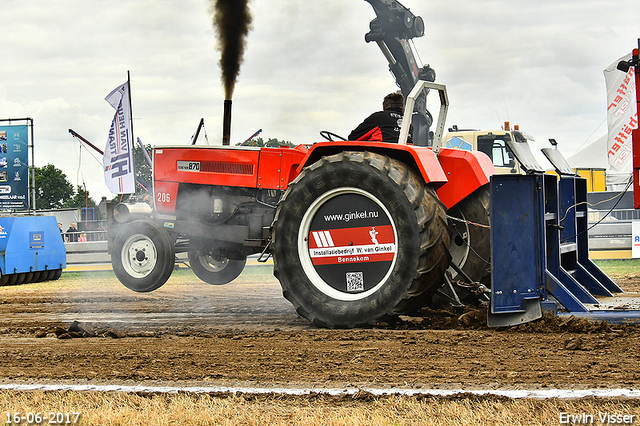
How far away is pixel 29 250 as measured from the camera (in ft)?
38.8

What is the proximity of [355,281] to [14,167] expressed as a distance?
46.6 ft

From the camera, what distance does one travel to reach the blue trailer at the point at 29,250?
11.4 metres

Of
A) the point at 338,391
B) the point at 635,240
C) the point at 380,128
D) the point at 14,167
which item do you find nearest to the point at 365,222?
the point at 380,128

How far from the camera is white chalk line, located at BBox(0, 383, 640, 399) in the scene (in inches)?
116

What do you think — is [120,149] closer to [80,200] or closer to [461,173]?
[461,173]

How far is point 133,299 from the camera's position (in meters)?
8.44

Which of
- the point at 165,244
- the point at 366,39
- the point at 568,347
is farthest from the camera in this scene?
the point at 366,39

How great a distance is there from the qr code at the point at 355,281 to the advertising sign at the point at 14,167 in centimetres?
1366

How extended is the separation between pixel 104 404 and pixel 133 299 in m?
5.51

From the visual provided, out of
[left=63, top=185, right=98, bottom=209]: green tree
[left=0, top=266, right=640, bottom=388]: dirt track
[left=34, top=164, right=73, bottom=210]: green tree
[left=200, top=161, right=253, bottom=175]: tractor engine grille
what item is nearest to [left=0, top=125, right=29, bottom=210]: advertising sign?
[left=200, top=161, right=253, bottom=175]: tractor engine grille

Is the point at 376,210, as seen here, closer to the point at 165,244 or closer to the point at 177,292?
the point at 165,244

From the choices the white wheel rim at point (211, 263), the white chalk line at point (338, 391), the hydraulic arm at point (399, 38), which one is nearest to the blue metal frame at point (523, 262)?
the white chalk line at point (338, 391)

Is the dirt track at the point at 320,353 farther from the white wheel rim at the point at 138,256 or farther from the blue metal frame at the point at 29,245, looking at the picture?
the blue metal frame at the point at 29,245

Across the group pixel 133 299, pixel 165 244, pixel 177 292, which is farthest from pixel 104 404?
pixel 177 292
